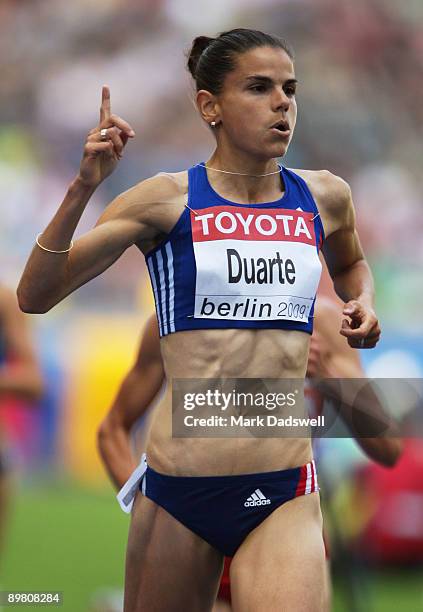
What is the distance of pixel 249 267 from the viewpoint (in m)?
3.40

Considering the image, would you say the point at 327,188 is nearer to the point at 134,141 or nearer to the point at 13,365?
the point at 13,365

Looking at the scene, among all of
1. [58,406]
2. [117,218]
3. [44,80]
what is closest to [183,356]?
[117,218]

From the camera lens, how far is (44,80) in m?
14.8

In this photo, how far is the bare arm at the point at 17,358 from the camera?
5.86 m

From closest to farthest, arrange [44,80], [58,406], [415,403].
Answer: [415,403] < [58,406] < [44,80]

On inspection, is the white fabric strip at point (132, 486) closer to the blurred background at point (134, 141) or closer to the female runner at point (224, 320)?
the female runner at point (224, 320)

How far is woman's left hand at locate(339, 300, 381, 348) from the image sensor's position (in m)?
3.28

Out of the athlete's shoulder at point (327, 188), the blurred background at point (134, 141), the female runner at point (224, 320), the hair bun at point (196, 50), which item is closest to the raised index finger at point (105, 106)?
the female runner at point (224, 320)

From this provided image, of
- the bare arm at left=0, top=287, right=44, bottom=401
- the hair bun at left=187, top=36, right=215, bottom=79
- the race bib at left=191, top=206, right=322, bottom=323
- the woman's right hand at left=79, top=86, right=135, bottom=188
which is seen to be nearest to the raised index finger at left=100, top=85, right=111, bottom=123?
the woman's right hand at left=79, top=86, right=135, bottom=188

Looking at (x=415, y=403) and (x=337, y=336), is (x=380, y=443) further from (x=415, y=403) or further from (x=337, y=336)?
(x=415, y=403)

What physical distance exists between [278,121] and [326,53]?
1165 cm

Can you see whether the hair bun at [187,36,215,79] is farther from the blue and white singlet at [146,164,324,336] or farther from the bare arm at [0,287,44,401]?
the bare arm at [0,287,44,401]

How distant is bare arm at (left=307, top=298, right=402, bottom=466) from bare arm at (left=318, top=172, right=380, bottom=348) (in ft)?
1.02

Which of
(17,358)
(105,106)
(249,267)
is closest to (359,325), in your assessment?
(249,267)
